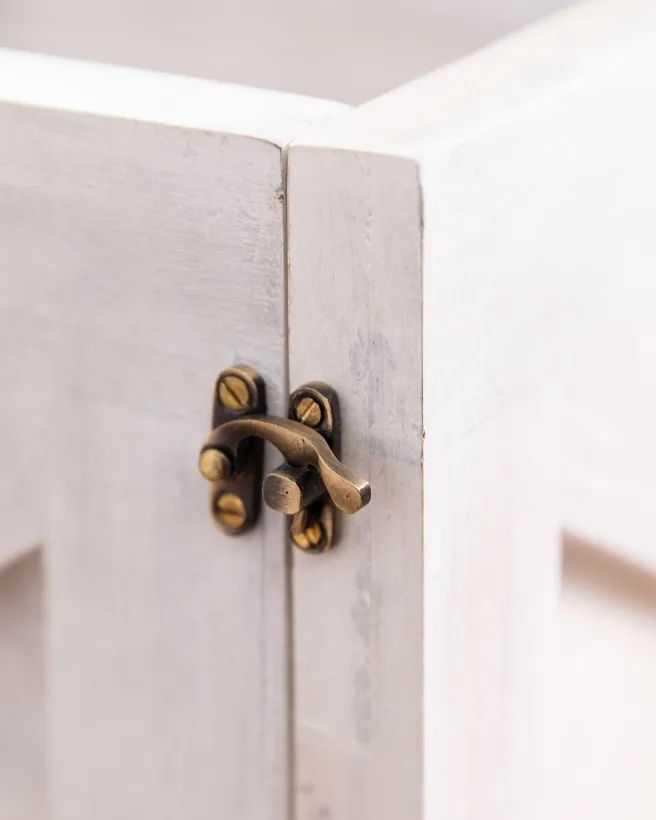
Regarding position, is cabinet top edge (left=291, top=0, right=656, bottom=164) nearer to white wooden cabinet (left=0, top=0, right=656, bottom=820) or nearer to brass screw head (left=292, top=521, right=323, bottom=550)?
white wooden cabinet (left=0, top=0, right=656, bottom=820)

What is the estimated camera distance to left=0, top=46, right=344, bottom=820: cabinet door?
0.35 meters

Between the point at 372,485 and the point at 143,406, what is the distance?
0.28ft

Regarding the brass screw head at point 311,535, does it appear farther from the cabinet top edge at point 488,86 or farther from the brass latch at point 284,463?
the cabinet top edge at point 488,86

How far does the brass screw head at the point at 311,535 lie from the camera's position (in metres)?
0.36

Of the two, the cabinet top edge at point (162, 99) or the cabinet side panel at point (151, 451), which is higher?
the cabinet top edge at point (162, 99)

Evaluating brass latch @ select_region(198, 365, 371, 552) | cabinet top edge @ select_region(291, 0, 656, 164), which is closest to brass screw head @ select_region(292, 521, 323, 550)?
brass latch @ select_region(198, 365, 371, 552)

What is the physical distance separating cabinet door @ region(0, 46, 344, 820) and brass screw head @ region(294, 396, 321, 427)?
0.01 m

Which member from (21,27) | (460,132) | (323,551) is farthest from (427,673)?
(21,27)

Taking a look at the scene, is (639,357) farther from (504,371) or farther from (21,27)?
(21,27)

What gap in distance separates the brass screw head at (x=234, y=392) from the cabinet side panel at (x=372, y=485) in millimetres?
17

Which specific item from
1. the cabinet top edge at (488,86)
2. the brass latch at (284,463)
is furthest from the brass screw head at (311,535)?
the cabinet top edge at (488,86)

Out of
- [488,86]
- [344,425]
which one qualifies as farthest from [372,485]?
[488,86]

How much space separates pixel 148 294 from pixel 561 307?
0.13 metres

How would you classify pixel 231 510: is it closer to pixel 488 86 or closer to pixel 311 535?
pixel 311 535
